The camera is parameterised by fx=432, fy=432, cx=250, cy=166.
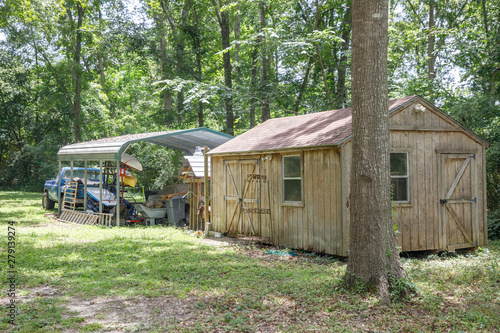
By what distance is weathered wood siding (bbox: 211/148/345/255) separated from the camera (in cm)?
941

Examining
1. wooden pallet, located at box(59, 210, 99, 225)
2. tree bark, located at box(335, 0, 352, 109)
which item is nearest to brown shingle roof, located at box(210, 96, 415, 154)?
wooden pallet, located at box(59, 210, 99, 225)

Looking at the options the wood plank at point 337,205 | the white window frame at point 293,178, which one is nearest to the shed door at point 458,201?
the wood plank at point 337,205

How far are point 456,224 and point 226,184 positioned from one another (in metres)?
6.26

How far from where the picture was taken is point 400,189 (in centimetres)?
991

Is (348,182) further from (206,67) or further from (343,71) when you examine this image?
(206,67)

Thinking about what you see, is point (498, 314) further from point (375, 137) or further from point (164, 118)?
point (164, 118)

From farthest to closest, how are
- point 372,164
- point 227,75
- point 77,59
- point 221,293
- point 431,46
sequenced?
point 77,59, point 227,75, point 431,46, point 221,293, point 372,164

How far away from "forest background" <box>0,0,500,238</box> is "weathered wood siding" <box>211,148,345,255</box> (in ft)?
21.8

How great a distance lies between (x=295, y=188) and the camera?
10.6 meters

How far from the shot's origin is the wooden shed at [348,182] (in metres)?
9.53

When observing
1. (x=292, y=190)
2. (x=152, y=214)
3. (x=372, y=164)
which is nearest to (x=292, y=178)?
(x=292, y=190)

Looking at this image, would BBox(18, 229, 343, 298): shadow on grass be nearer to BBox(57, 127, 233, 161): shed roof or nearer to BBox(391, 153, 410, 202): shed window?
BBox(391, 153, 410, 202): shed window

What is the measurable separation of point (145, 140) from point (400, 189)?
30.0ft

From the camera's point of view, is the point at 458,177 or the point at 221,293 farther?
the point at 458,177
